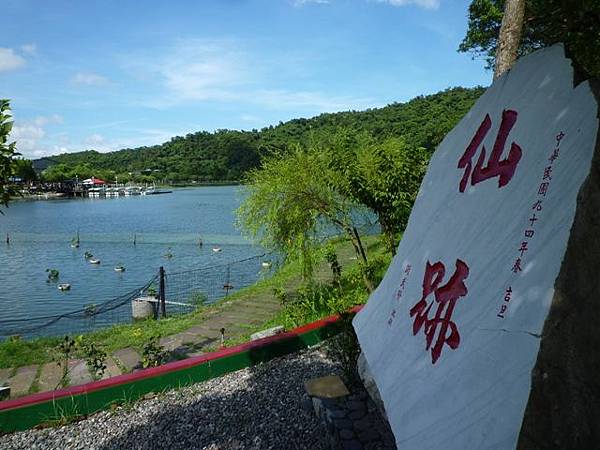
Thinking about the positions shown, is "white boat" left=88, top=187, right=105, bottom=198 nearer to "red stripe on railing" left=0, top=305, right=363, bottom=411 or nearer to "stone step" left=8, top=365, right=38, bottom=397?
"stone step" left=8, top=365, right=38, bottom=397

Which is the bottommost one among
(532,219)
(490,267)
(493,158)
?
(490,267)

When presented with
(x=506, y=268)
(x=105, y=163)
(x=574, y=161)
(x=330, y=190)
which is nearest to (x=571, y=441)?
(x=506, y=268)

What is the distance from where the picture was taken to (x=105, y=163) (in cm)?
13888

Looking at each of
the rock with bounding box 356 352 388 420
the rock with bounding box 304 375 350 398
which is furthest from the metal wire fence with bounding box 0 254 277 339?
the rock with bounding box 356 352 388 420

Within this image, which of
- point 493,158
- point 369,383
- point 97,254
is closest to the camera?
point 493,158

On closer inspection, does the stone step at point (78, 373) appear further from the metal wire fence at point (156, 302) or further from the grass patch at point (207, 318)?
the metal wire fence at point (156, 302)

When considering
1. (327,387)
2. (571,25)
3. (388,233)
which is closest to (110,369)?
(327,387)

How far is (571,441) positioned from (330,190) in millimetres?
7332

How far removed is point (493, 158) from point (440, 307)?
983mm

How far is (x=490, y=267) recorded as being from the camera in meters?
2.50

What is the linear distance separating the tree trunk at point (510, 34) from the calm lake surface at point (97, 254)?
5.86 meters

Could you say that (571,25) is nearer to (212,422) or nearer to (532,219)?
(532,219)

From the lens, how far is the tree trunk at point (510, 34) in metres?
5.25

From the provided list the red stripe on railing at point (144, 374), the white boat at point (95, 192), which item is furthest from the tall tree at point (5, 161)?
the white boat at point (95, 192)
